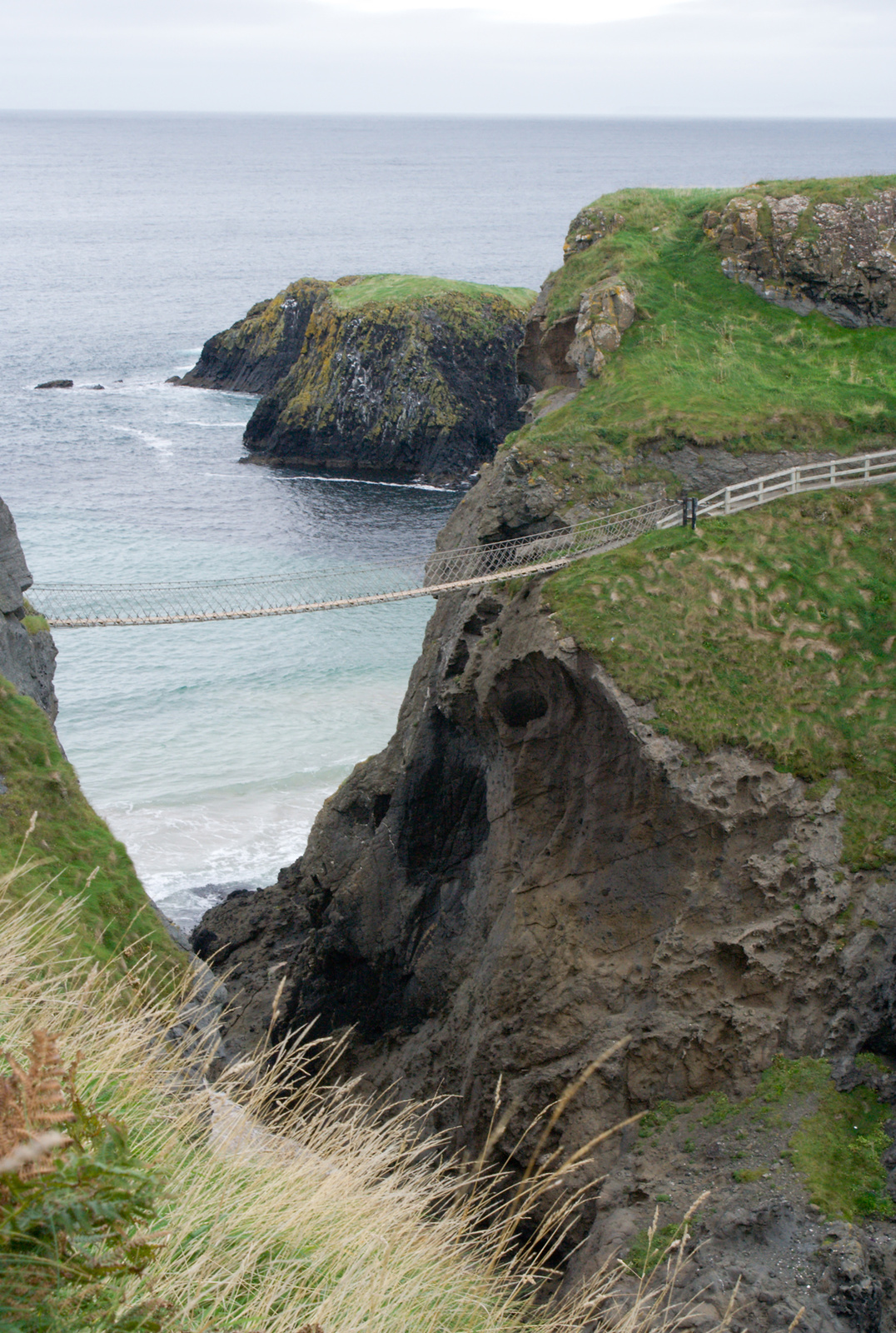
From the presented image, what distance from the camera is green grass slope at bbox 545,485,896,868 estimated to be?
61.1ft

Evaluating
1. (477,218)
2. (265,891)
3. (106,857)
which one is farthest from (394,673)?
(477,218)

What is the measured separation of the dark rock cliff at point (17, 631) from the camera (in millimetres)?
20812

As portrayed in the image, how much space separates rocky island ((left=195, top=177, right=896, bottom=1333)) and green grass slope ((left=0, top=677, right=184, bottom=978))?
6.17 metres

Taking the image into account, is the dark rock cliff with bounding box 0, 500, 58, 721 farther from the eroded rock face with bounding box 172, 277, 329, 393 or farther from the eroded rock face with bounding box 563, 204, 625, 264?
the eroded rock face with bounding box 172, 277, 329, 393

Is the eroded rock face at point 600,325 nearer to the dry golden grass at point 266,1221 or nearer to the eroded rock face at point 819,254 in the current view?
the eroded rock face at point 819,254

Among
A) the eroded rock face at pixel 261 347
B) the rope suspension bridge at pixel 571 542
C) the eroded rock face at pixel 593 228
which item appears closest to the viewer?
the rope suspension bridge at pixel 571 542

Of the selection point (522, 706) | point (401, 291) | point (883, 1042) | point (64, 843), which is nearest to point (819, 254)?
point (522, 706)

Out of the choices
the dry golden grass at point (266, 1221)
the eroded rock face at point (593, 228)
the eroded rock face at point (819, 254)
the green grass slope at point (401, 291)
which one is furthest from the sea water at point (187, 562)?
the dry golden grass at point (266, 1221)

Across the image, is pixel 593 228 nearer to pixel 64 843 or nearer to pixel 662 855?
pixel 662 855

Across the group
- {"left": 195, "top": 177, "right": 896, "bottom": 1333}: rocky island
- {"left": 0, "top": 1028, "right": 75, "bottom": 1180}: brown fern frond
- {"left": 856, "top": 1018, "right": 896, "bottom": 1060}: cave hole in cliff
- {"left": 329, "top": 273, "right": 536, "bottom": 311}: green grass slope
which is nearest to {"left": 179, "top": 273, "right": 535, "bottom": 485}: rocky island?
{"left": 329, "top": 273, "right": 536, "bottom": 311}: green grass slope

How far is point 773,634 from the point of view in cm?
2025

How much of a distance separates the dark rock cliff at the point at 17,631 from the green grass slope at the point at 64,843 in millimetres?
1853

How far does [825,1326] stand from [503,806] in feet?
32.2

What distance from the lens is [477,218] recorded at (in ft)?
533
